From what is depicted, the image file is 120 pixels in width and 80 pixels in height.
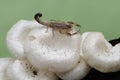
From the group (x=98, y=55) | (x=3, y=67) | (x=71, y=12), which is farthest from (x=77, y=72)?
(x=71, y=12)

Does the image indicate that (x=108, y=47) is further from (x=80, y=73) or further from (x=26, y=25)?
(x=26, y=25)

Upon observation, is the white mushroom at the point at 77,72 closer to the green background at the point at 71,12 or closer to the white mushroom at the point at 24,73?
the white mushroom at the point at 24,73

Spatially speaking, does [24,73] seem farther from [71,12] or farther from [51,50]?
[71,12]

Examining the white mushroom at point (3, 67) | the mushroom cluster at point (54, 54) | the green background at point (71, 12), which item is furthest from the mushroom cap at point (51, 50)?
the green background at point (71, 12)

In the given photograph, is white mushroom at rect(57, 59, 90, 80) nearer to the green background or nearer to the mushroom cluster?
the mushroom cluster

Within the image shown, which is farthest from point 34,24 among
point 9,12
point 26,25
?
point 9,12

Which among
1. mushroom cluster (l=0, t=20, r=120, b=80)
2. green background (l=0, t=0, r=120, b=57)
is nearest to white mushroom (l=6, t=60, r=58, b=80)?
mushroom cluster (l=0, t=20, r=120, b=80)
